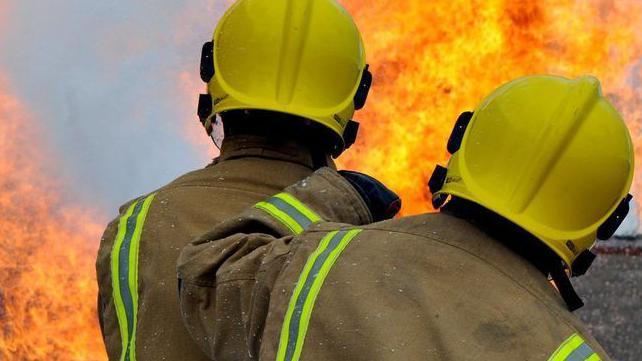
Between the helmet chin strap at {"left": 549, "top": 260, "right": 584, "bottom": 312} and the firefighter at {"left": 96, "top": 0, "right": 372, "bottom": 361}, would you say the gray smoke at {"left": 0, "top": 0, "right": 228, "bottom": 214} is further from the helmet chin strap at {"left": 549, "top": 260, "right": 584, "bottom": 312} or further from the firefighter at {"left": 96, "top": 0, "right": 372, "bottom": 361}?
the helmet chin strap at {"left": 549, "top": 260, "right": 584, "bottom": 312}

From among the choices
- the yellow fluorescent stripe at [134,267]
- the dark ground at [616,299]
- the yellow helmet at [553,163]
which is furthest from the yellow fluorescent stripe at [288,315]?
the dark ground at [616,299]

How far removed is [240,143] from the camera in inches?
99.4

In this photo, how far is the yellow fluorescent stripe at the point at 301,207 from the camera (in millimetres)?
2121

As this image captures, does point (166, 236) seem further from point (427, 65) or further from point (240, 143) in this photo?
point (427, 65)

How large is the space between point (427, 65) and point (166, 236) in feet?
14.1

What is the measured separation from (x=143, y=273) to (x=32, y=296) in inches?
150

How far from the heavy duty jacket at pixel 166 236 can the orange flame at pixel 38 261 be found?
139 inches

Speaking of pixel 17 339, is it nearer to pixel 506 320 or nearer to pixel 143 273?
pixel 143 273

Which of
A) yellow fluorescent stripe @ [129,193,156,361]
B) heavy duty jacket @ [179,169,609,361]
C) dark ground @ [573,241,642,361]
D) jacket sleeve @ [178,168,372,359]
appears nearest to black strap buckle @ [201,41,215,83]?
yellow fluorescent stripe @ [129,193,156,361]

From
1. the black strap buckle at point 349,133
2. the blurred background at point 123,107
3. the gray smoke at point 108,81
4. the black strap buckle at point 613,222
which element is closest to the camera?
the black strap buckle at point 613,222

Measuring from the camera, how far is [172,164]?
669 cm

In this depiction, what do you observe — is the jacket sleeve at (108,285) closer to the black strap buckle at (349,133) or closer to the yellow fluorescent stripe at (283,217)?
the yellow fluorescent stripe at (283,217)

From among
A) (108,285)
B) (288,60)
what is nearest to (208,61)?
(288,60)

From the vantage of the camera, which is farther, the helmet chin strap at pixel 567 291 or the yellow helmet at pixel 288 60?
the yellow helmet at pixel 288 60
